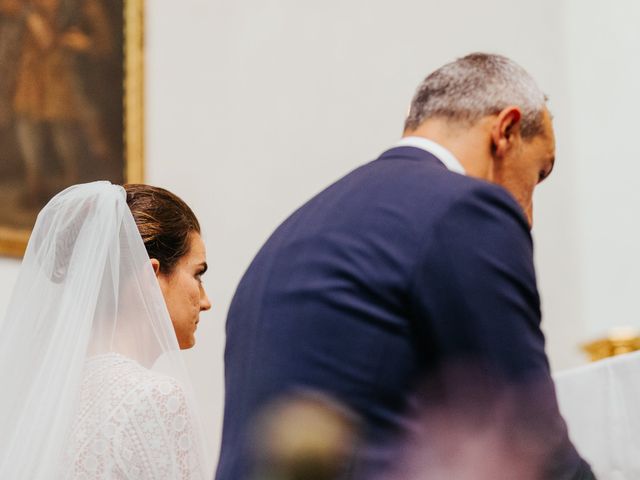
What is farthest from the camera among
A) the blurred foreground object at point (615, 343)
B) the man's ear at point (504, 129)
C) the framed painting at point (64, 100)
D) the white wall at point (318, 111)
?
the blurred foreground object at point (615, 343)

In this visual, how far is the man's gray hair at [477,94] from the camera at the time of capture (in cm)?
273

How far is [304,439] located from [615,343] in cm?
553

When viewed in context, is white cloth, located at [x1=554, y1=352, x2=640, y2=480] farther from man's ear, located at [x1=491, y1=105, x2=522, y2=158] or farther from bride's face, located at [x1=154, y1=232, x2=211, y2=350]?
bride's face, located at [x1=154, y1=232, x2=211, y2=350]

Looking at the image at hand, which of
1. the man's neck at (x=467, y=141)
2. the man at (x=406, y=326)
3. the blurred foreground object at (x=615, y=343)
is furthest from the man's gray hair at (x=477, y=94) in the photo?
the blurred foreground object at (x=615, y=343)

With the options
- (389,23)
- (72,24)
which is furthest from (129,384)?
(389,23)

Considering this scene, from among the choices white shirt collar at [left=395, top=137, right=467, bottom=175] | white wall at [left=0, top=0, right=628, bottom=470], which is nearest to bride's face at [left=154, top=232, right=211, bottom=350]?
white shirt collar at [left=395, top=137, right=467, bottom=175]

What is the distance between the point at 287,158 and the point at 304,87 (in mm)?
522

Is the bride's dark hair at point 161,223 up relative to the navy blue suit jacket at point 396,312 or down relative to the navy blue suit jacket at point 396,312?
down

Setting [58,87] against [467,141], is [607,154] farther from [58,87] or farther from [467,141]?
[467,141]

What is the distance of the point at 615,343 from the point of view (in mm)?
7371

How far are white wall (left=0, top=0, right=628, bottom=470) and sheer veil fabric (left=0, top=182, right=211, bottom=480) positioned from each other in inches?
99.3

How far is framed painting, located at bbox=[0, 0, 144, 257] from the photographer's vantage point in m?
6.00

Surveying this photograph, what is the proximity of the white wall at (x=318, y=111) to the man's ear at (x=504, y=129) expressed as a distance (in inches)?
146

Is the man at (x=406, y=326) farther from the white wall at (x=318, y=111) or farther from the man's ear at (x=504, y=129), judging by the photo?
the white wall at (x=318, y=111)
